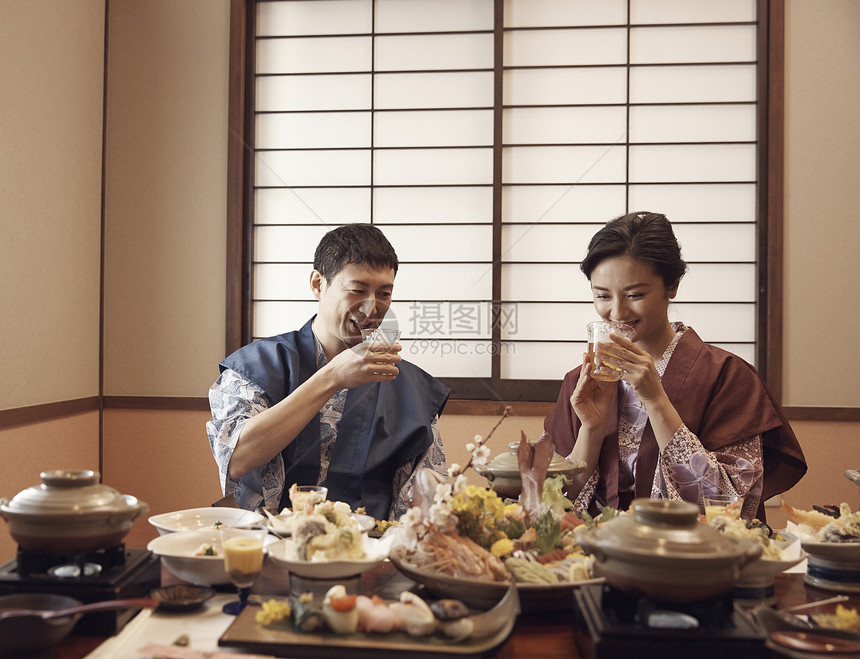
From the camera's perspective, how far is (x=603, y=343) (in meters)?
1.96

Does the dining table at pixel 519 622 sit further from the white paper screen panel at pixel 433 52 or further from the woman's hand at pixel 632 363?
the white paper screen panel at pixel 433 52

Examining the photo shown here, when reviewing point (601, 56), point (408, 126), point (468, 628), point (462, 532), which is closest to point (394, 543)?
point (462, 532)

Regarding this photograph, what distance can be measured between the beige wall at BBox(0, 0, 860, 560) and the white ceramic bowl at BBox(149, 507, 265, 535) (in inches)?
67.9

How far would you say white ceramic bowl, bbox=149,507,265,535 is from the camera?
1.58 metres

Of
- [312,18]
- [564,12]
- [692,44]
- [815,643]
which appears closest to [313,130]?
[312,18]

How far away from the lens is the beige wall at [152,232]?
3.06m

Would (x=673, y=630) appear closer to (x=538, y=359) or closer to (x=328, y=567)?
(x=328, y=567)

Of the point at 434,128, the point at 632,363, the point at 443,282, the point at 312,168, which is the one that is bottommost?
the point at 632,363

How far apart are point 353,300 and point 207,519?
0.77m

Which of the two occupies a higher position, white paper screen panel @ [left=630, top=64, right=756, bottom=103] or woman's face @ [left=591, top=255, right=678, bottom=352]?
white paper screen panel @ [left=630, top=64, right=756, bottom=103]

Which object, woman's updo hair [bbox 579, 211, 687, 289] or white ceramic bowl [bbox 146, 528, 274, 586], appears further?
woman's updo hair [bbox 579, 211, 687, 289]

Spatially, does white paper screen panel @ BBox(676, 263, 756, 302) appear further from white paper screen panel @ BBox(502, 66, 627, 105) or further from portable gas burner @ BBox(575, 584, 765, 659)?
portable gas burner @ BBox(575, 584, 765, 659)

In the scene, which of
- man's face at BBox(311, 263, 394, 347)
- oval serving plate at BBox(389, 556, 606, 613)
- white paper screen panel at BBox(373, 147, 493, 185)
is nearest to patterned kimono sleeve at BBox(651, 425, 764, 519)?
oval serving plate at BBox(389, 556, 606, 613)

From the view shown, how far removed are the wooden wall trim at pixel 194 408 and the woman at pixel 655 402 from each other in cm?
120
